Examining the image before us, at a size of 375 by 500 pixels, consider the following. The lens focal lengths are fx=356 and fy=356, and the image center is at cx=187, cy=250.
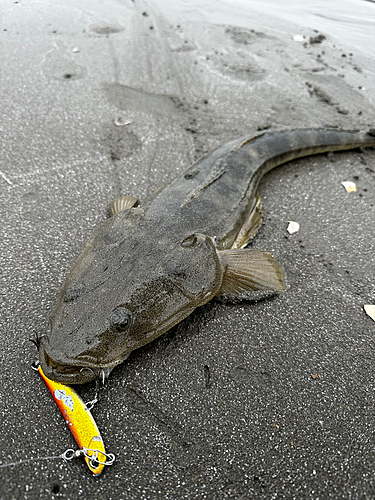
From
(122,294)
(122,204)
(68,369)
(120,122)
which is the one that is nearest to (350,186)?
(122,204)

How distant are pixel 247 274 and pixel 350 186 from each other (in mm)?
1866

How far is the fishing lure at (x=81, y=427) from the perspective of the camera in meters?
1.85

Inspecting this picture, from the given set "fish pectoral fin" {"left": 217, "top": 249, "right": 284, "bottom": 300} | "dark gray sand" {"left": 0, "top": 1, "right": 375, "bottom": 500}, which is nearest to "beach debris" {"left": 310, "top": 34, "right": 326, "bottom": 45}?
"dark gray sand" {"left": 0, "top": 1, "right": 375, "bottom": 500}

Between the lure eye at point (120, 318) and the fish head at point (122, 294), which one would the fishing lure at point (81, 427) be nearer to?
the fish head at point (122, 294)

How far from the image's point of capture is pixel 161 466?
1881mm

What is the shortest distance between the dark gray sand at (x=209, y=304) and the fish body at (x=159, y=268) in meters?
0.20

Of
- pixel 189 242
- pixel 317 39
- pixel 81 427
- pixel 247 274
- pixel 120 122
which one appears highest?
pixel 317 39

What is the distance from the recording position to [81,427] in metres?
1.94

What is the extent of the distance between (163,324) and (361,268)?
1781 mm

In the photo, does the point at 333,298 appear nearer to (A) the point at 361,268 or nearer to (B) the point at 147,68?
→ (A) the point at 361,268

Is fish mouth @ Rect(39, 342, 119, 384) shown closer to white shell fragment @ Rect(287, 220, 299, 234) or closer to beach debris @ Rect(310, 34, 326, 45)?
white shell fragment @ Rect(287, 220, 299, 234)

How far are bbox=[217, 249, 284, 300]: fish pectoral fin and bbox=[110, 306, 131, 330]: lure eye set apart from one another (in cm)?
78

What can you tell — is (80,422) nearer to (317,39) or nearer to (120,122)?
(120,122)

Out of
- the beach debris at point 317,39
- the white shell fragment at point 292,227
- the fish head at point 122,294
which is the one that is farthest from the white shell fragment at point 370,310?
the beach debris at point 317,39
